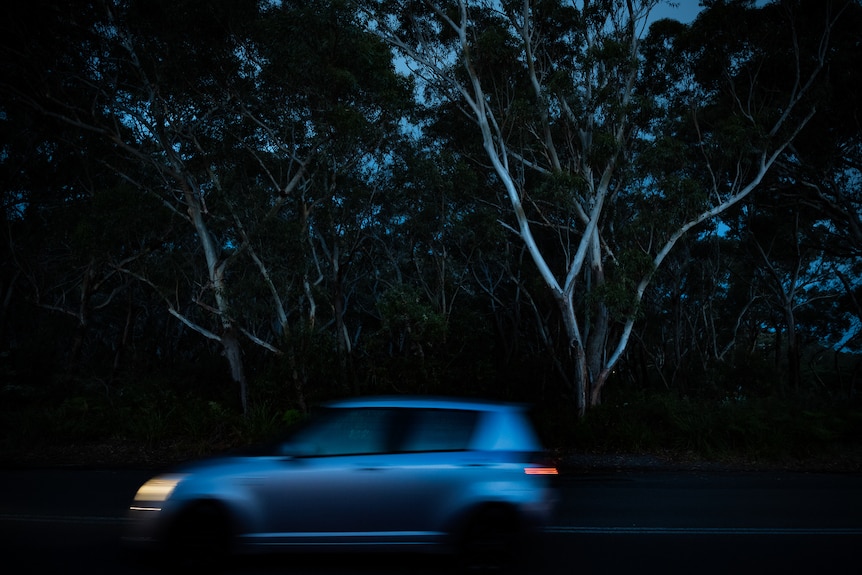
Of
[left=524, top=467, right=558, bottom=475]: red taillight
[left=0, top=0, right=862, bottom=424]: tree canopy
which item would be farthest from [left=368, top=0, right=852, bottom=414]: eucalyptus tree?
[left=524, top=467, right=558, bottom=475]: red taillight

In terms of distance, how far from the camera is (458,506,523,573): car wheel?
5.54 m

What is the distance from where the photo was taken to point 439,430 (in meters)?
5.84

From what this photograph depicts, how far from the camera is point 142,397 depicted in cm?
1630

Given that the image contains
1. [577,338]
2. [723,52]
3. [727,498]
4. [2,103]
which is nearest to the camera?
[727,498]

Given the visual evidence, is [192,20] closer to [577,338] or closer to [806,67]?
[577,338]

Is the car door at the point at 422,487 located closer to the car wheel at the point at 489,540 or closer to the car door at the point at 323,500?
the car door at the point at 323,500

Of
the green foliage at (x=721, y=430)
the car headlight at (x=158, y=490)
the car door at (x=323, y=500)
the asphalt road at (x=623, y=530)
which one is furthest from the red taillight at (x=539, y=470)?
the green foliage at (x=721, y=430)

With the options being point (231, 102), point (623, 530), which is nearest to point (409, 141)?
point (231, 102)

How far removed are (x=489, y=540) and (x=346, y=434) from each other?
1512 mm

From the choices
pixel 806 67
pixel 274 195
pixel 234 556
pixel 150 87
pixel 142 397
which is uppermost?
pixel 806 67

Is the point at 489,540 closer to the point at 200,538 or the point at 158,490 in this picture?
the point at 200,538

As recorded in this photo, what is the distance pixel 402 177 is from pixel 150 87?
8.13 m

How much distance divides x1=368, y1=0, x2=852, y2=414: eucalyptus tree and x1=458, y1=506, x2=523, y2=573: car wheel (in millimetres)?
10349

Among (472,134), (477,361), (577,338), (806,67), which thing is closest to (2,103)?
(472,134)
